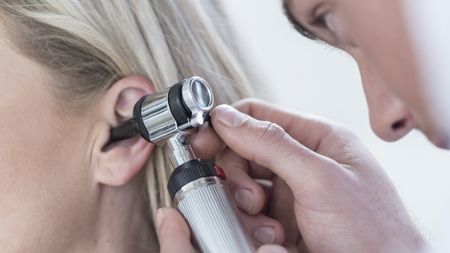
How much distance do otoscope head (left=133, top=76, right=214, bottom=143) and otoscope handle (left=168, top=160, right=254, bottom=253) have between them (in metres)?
0.06

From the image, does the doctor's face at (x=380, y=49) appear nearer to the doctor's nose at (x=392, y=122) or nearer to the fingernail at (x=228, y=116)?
the doctor's nose at (x=392, y=122)

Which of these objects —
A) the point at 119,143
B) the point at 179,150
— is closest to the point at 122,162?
the point at 119,143

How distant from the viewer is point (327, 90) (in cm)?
112

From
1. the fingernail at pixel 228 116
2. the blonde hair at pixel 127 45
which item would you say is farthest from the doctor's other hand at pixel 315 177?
the blonde hair at pixel 127 45

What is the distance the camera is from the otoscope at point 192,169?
836 mm

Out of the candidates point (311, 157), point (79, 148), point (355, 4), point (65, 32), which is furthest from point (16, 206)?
point (355, 4)

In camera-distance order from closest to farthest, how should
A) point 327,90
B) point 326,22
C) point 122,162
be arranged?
1. point 326,22
2. point 122,162
3. point 327,90

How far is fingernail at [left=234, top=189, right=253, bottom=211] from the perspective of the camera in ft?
3.15

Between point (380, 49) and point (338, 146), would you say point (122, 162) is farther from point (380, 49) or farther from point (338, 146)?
point (380, 49)

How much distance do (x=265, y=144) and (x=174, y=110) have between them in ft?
0.39

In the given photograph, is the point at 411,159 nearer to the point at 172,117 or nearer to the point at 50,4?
the point at 172,117

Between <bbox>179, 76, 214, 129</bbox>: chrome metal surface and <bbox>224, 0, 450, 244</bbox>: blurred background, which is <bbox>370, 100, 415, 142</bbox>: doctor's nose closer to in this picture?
<bbox>224, 0, 450, 244</bbox>: blurred background

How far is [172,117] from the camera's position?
880 mm

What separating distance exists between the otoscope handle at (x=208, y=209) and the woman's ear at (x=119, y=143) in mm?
149
